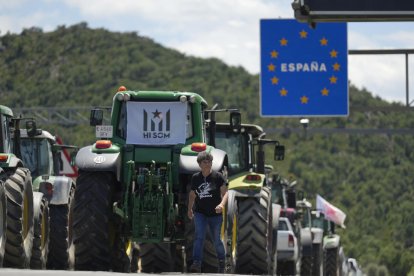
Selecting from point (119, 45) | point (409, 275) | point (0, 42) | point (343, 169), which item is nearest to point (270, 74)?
point (409, 275)

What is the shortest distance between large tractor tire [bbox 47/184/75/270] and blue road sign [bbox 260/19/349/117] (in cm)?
1405

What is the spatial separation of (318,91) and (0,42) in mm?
83066

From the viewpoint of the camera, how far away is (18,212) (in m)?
18.0

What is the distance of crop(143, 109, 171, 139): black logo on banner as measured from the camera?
19.9 m

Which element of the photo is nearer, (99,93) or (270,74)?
(270,74)

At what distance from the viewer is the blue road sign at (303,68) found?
34531 mm

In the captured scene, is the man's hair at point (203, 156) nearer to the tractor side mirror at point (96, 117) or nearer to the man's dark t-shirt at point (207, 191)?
the man's dark t-shirt at point (207, 191)

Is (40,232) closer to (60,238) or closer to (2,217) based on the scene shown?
(60,238)

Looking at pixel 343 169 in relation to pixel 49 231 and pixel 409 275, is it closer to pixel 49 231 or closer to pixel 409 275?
pixel 409 275

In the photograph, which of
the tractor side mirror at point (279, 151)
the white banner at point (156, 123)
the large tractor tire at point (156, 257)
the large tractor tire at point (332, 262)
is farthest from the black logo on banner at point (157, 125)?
the large tractor tire at point (332, 262)

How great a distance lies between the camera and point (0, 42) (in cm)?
11562

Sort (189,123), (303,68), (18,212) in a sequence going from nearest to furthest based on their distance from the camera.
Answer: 1. (18,212)
2. (189,123)
3. (303,68)

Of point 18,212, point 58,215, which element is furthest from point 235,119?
point 18,212

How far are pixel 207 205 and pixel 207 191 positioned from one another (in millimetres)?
181
